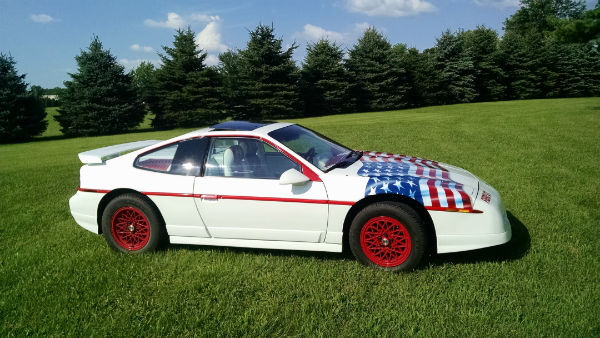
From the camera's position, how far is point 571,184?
6.38 metres

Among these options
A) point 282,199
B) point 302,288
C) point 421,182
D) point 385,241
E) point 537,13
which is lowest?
point 302,288

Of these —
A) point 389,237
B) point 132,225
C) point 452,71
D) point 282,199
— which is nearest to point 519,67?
point 452,71

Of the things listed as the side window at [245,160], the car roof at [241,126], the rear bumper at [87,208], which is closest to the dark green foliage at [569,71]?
the car roof at [241,126]

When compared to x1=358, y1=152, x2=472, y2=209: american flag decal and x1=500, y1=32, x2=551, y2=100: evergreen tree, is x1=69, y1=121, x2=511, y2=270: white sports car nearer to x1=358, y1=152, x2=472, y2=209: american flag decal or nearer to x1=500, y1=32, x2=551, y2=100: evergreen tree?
x1=358, y1=152, x2=472, y2=209: american flag decal

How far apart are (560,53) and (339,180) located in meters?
47.0

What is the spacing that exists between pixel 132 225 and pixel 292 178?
1999 mm

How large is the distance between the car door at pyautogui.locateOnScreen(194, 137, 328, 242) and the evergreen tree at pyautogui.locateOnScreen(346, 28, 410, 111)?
104 ft

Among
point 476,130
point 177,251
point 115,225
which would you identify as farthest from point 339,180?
point 476,130

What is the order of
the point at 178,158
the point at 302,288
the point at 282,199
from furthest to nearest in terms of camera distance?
1. the point at 178,158
2. the point at 282,199
3. the point at 302,288

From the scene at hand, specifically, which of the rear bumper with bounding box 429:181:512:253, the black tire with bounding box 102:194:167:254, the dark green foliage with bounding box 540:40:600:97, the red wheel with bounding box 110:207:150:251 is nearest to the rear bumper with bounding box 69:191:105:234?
the black tire with bounding box 102:194:167:254

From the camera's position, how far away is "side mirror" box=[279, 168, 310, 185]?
11.8 ft

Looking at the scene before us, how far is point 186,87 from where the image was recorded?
3156 centimetres

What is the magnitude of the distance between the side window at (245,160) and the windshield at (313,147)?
7.2 inches

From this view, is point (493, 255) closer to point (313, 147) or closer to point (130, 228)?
point (313, 147)
